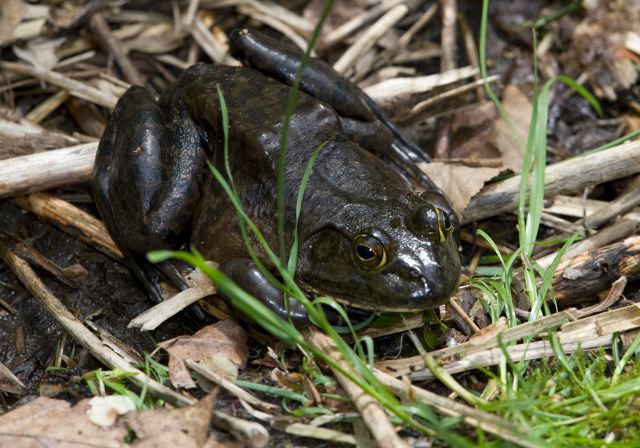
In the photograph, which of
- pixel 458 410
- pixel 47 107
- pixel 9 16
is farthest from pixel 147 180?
pixel 9 16

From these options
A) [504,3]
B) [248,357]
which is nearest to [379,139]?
[248,357]

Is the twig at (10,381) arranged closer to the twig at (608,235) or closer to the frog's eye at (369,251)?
the frog's eye at (369,251)

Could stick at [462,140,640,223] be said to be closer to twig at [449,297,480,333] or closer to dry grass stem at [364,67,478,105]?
twig at [449,297,480,333]

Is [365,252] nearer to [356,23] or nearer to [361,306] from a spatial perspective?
[361,306]

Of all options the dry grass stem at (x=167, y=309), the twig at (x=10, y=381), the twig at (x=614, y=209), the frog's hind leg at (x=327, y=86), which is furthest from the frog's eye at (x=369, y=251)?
the twig at (x=10, y=381)

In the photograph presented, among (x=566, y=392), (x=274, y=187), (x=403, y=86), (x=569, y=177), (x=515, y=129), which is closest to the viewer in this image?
(x=566, y=392)

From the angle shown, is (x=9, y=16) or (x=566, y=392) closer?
(x=566, y=392)

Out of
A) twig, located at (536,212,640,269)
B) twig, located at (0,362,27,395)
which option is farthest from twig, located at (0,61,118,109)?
twig, located at (536,212,640,269)
